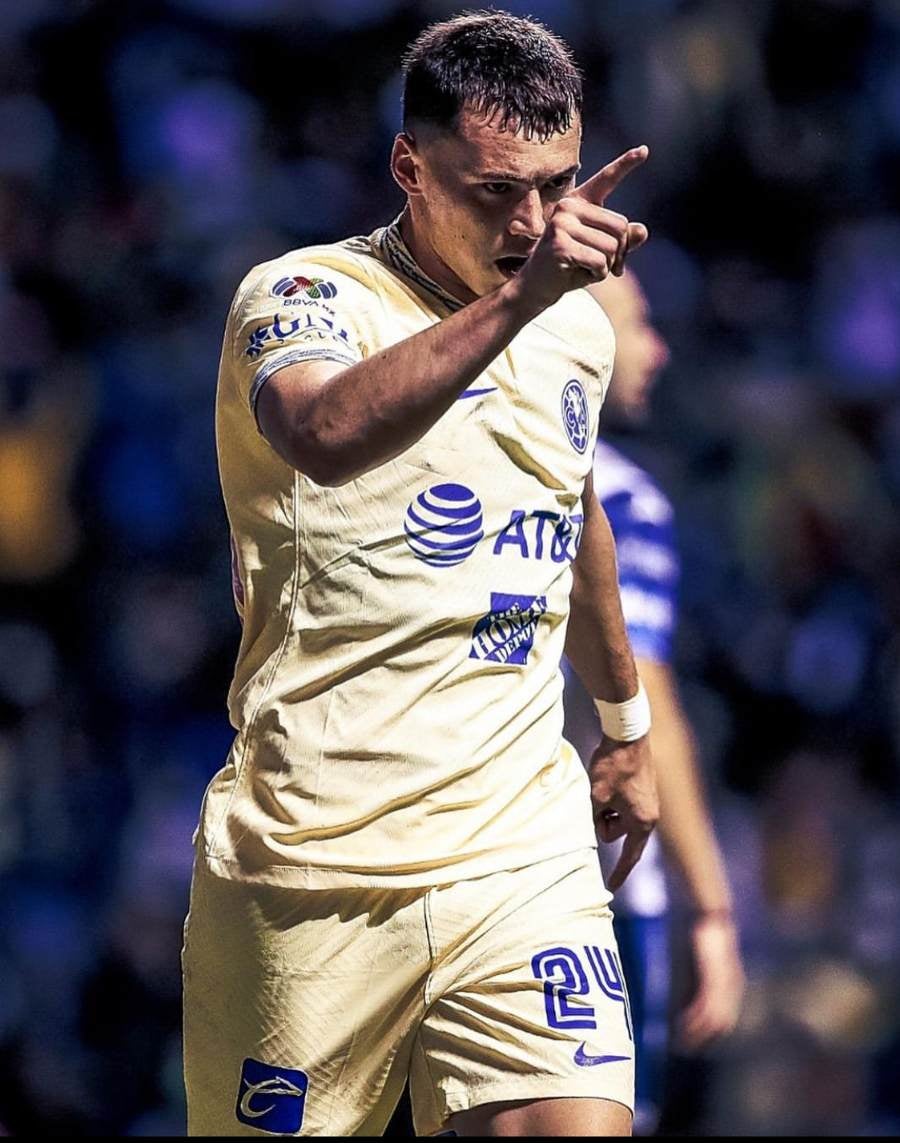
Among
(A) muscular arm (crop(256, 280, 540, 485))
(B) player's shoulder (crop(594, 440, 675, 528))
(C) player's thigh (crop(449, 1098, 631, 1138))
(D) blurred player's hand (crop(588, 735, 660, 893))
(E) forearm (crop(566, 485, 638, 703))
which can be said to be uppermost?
(A) muscular arm (crop(256, 280, 540, 485))

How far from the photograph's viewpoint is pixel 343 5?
5.20m

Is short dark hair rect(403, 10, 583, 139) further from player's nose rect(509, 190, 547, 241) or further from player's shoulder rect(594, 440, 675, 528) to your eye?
player's shoulder rect(594, 440, 675, 528)

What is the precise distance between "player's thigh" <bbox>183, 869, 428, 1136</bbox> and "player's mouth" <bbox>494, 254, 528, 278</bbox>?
2.55ft

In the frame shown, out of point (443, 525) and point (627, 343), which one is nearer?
point (443, 525)

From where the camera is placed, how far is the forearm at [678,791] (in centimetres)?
345

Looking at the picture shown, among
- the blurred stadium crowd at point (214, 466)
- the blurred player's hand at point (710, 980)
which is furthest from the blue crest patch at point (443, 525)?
the blurred stadium crowd at point (214, 466)

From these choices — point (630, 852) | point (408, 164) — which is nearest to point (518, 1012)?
point (630, 852)

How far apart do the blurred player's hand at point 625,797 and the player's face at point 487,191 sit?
745 millimetres

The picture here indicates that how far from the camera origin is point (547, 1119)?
85.7 inches

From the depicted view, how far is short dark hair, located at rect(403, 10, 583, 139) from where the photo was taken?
2.34 metres

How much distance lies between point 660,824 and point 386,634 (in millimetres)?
1375

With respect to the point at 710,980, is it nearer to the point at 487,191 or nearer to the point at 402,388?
the point at 487,191

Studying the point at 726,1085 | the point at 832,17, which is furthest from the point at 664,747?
the point at 832,17

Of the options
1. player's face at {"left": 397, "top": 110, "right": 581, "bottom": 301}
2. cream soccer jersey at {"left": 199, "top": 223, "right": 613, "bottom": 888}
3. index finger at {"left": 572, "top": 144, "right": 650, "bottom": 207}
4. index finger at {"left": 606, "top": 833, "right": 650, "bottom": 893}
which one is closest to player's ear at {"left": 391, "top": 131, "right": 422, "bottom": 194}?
player's face at {"left": 397, "top": 110, "right": 581, "bottom": 301}
